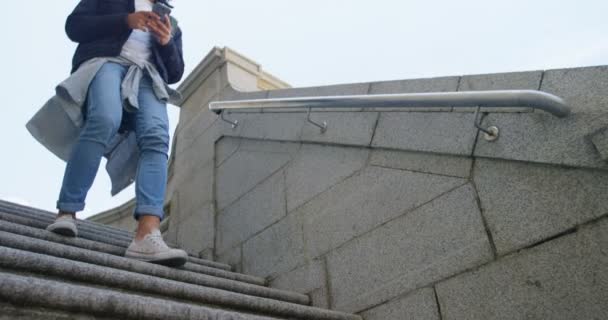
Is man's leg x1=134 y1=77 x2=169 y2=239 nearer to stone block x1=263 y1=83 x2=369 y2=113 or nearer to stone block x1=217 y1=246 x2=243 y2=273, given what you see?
stone block x1=263 y1=83 x2=369 y2=113

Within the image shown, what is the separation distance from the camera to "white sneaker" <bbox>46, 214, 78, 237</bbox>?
2193 mm

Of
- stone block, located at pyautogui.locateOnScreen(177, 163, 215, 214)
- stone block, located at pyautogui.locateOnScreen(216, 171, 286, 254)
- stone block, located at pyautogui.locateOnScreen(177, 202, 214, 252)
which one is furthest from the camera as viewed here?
stone block, located at pyautogui.locateOnScreen(177, 163, 215, 214)

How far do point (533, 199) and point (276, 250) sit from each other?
1570 millimetres

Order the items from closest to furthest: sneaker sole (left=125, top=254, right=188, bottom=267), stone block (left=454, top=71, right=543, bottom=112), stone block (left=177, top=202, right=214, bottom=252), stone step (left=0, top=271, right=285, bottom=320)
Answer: stone step (left=0, top=271, right=285, bottom=320) → stone block (left=454, top=71, right=543, bottom=112) → sneaker sole (left=125, top=254, right=188, bottom=267) → stone block (left=177, top=202, right=214, bottom=252)

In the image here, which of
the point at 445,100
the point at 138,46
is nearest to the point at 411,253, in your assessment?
the point at 445,100

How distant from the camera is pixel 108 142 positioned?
243 cm

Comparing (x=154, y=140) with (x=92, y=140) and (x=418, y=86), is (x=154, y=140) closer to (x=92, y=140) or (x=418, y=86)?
(x=92, y=140)

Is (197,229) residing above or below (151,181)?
above

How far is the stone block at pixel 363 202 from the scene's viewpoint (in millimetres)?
2174

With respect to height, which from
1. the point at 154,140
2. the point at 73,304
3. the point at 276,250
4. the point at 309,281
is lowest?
the point at 73,304

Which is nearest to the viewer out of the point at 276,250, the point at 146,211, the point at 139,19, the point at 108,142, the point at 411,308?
the point at 411,308

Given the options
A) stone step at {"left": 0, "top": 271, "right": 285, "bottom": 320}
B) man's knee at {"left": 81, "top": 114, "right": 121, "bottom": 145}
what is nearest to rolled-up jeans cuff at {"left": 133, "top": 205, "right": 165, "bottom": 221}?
man's knee at {"left": 81, "top": 114, "right": 121, "bottom": 145}

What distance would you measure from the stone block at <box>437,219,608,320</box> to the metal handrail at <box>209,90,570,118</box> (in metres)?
0.43

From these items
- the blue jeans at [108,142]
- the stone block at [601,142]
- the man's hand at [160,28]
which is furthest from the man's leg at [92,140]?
the stone block at [601,142]
